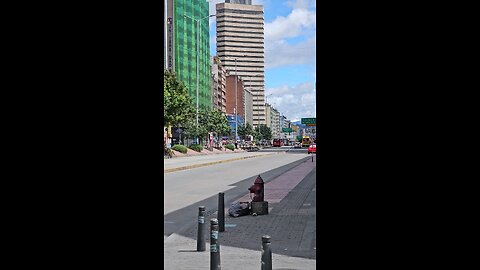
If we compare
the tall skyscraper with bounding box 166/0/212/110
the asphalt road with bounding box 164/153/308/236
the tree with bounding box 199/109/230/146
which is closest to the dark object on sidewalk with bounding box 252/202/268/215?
the asphalt road with bounding box 164/153/308/236

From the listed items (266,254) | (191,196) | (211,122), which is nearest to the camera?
(266,254)

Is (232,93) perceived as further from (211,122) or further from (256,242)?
(256,242)

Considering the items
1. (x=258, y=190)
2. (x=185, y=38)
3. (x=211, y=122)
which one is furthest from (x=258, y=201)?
(x=185, y=38)

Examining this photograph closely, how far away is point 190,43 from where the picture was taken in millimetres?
108500

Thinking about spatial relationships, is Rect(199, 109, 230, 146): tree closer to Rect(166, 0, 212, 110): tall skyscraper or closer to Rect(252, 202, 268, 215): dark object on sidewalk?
Rect(166, 0, 212, 110): tall skyscraper

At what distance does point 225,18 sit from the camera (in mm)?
192625

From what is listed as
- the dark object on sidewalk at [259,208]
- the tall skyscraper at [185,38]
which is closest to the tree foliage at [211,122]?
the tall skyscraper at [185,38]

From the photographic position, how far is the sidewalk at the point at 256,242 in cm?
808

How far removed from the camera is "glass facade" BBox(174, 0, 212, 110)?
101562 millimetres

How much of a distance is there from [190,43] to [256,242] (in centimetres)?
10108

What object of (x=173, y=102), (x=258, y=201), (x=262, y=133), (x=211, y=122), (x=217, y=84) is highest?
(x=217, y=84)

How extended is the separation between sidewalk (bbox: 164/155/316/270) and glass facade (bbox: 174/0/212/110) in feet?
272
